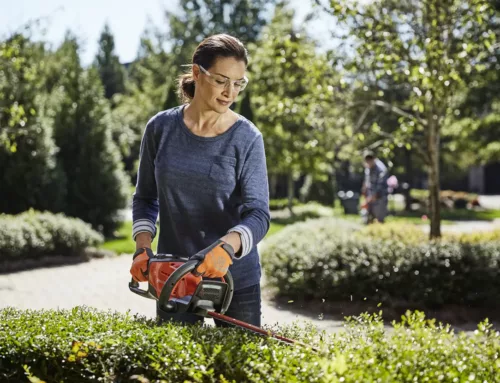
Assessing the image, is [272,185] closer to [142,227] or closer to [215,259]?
[142,227]

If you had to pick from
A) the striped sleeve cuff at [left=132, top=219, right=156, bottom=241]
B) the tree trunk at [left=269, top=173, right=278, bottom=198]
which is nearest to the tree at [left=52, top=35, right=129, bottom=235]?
the striped sleeve cuff at [left=132, top=219, right=156, bottom=241]

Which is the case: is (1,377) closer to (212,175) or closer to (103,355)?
(103,355)

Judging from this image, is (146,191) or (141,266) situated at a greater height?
(146,191)

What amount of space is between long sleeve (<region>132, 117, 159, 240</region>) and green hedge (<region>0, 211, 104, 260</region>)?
8923 mm

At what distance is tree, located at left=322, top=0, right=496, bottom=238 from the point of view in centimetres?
860

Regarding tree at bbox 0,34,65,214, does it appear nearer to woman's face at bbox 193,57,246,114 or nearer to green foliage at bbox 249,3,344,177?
green foliage at bbox 249,3,344,177

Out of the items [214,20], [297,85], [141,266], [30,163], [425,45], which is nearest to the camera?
[141,266]

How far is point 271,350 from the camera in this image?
2941 millimetres

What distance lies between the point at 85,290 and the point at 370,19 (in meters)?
5.25

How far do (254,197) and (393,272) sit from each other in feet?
18.4

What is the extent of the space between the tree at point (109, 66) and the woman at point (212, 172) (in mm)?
54301

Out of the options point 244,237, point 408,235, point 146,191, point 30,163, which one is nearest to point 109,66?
point 30,163

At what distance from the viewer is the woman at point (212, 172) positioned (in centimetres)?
315

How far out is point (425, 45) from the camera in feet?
27.3
